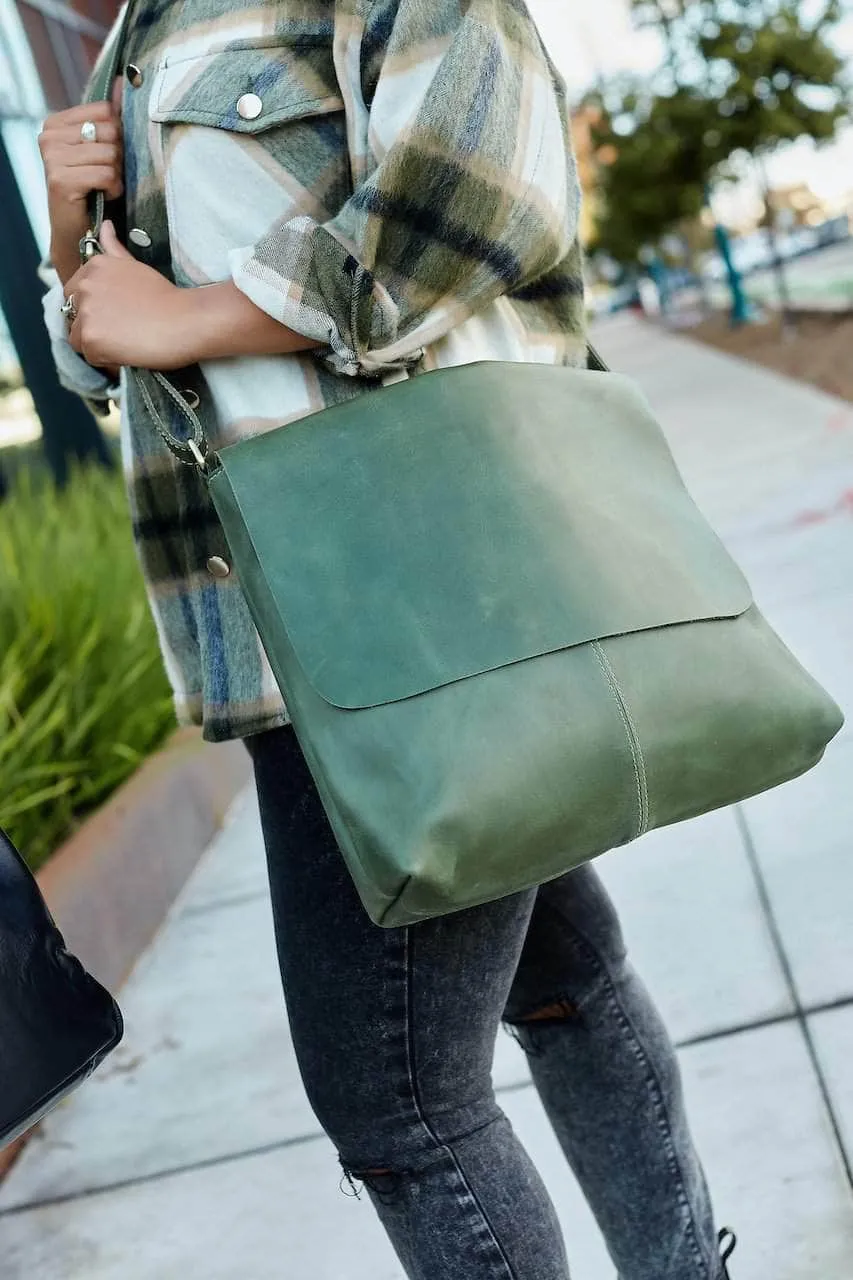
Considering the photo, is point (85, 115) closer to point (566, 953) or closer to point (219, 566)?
point (219, 566)

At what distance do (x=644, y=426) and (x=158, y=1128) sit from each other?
1865mm

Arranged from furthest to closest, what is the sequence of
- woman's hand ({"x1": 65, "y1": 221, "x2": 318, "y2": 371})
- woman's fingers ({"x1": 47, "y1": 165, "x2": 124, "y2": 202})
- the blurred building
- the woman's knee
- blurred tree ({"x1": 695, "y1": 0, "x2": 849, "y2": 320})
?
blurred tree ({"x1": 695, "y1": 0, "x2": 849, "y2": 320}) → the blurred building → the woman's knee → woman's fingers ({"x1": 47, "y1": 165, "x2": 124, "y2": 202}) → woman's hand ({"x1": 65, "y1": 221, "x2": 318, "y2": 371})

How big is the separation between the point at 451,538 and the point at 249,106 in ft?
1.39

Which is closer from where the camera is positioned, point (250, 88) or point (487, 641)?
point (487, 641)

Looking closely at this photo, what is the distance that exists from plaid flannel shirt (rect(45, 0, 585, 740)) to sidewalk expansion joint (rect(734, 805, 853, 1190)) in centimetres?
126

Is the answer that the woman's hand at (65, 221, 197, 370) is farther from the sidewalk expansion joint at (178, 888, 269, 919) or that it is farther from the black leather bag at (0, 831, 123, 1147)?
the sidewalk expansion joint at (178, 888, 269, 919)

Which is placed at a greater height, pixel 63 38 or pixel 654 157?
pixel 63 38

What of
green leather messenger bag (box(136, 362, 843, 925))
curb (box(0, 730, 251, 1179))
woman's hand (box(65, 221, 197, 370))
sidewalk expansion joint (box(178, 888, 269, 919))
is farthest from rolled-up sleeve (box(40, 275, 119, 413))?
sidewalk expansion joint (box(178, 888, 269, 919))

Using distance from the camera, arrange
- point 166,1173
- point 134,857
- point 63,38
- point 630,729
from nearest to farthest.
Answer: point 630,729, point 166,1173, point 134,857, point 63,38

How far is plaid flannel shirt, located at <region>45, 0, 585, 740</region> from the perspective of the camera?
3.67 feet

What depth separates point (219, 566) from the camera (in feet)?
4.10

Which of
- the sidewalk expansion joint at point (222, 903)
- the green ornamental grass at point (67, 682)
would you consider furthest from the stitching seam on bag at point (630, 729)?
the sidewalk expansion joint at point (222, 903)

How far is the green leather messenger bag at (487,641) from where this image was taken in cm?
103

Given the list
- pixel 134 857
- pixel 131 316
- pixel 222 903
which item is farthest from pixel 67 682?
pixel 131 316
